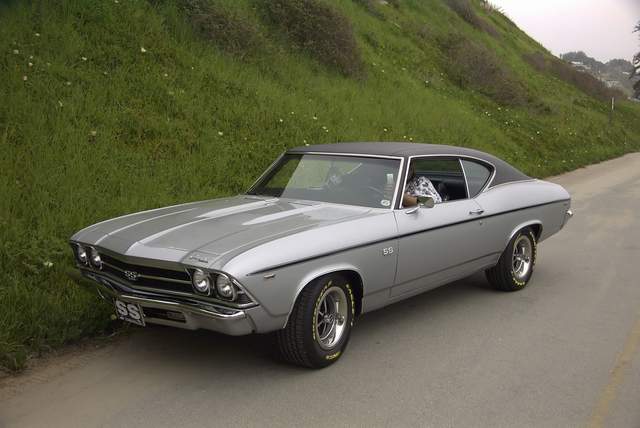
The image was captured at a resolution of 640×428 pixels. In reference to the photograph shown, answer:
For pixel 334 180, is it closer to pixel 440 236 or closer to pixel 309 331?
pixel 440 236

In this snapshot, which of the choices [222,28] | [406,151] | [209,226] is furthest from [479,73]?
[209,226]

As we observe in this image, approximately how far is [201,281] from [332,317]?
990 mm

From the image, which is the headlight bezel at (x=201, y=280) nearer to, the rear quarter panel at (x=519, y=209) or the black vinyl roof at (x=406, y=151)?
the black vinyl roof at (x=406, y=151)

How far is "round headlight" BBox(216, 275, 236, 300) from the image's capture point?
3.63 metres

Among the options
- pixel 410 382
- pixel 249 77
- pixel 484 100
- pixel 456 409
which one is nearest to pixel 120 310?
pixel 410 382

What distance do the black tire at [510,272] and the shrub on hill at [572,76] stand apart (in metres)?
28.9

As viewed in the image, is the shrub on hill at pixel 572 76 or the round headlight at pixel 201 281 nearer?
the round headlight at pixel 201 281

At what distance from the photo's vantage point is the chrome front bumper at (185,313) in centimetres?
366

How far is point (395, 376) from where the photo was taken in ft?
13.3

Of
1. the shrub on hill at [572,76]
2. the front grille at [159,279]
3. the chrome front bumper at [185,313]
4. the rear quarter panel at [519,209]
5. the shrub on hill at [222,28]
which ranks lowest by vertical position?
the chrome front bumper at [185,313]

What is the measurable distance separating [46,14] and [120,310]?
21.2ft

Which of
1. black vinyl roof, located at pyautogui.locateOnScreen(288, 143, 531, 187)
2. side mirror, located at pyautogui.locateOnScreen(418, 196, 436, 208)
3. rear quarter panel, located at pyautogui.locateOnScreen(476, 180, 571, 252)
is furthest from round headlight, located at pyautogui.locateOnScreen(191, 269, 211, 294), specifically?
rear quarter panel, located at pyautogui.locateOnScreen(476, 180, 571, 252)

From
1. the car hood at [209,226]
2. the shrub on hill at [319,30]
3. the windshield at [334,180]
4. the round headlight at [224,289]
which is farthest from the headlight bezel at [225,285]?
the shrub on hill at [319,30]

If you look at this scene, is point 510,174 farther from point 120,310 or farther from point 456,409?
point 120,310
